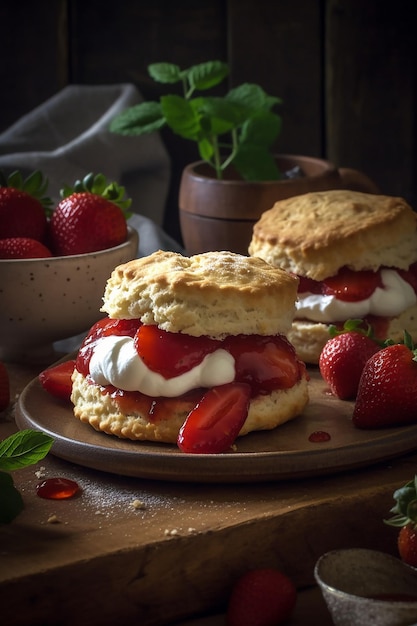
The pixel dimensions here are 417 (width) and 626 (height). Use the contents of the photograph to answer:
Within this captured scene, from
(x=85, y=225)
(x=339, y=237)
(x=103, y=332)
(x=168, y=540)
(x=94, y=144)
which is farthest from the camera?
(x=94, y=144)

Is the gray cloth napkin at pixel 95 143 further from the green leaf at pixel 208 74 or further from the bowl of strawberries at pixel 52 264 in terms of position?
the bowl of strawberries at pixel 52 264

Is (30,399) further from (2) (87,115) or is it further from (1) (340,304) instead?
(2) (87,115)

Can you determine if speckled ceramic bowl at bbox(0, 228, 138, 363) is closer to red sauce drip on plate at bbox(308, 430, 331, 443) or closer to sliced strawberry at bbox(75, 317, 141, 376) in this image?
sliced strawberry at bbox(75, 317, 141, 376)

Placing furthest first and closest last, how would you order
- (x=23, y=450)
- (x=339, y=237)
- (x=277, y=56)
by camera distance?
(x=277, y=56), (x=339, y=237), (x=23, y=450)

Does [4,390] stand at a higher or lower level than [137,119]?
lower

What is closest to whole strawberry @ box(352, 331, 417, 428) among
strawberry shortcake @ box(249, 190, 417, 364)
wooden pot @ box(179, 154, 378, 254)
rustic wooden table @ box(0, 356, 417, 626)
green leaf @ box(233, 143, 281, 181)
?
rustic wooden table @ box(0, 356, 417, 626)

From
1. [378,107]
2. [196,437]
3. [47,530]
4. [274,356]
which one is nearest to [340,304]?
[274,356]

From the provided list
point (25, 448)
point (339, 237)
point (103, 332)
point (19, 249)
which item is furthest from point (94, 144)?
point (25, 448)

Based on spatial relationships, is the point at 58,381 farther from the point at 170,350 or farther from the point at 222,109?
the point at 222,109
